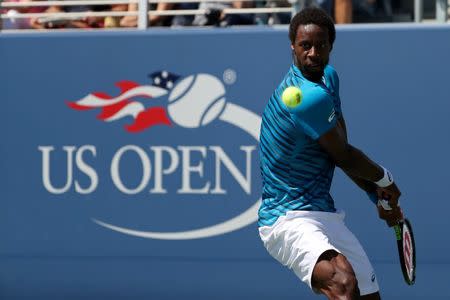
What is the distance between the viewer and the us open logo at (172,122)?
7453 millimetres

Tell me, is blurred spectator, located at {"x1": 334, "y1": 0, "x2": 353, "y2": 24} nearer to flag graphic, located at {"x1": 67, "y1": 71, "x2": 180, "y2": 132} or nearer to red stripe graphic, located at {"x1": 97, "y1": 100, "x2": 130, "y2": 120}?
flag graphic, located at {"x1": 67, "y1": 71, "x2": 180, "y2": 132}

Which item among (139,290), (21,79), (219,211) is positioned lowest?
(139,290)

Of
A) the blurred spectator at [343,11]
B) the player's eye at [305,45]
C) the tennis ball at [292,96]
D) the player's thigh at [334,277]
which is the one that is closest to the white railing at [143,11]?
the blurred spectator at [343,11]

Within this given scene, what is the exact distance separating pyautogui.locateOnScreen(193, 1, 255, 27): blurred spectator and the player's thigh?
9.16 ft

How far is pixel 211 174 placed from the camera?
7492mm

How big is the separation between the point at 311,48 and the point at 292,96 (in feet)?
0.78

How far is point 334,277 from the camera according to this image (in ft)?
16.8

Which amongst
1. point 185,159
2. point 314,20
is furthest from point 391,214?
point 185,159

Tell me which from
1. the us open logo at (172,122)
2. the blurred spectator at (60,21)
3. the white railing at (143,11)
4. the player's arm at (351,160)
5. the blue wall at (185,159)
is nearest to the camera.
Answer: the player's arm at (351,160)

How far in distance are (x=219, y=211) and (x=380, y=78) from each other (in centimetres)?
134

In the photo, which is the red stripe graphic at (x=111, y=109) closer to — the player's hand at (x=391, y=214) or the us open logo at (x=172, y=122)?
the us open logo at (x=172, y=122)

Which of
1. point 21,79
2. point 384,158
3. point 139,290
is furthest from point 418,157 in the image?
point 21,79

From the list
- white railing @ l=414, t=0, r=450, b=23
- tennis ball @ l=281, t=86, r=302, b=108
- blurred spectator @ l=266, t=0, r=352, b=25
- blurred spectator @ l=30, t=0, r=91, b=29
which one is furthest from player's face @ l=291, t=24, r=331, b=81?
blurred spectator @ l=30, t=0, r=91, b=29

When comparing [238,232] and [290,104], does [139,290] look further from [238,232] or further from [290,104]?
[290,104]
